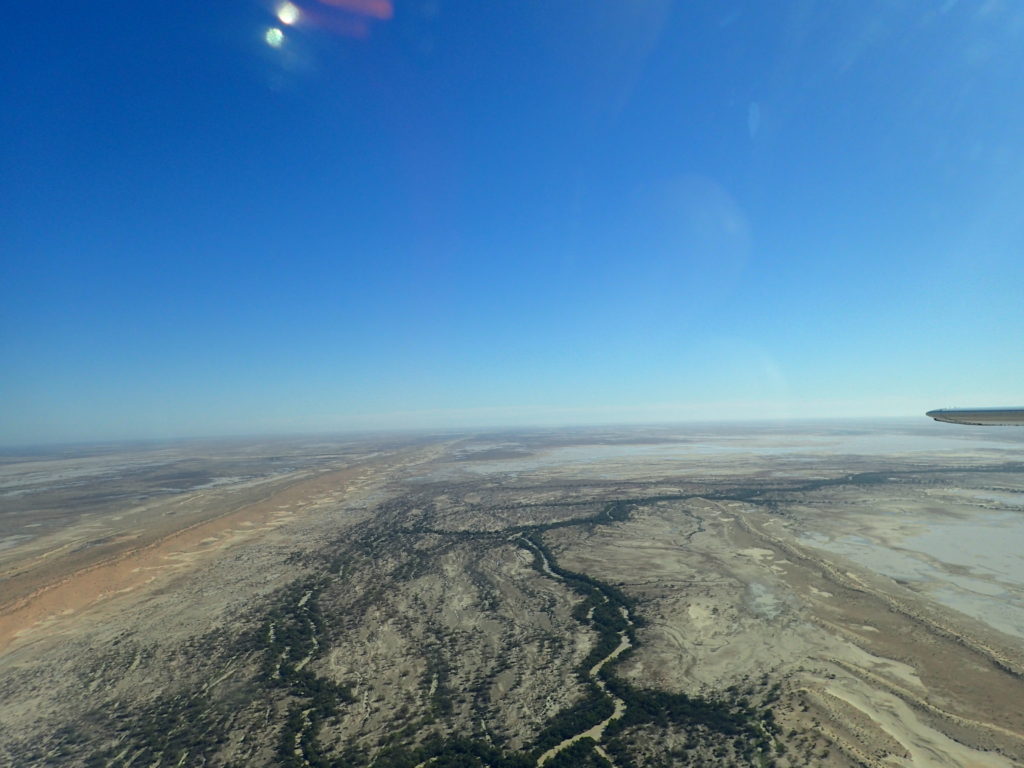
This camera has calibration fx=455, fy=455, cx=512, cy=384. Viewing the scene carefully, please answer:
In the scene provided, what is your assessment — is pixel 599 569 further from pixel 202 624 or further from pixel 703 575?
pixel 202 624

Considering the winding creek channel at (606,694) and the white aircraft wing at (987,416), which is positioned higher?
the white aircraft wing at (987,416)

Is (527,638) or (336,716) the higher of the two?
(527,638)

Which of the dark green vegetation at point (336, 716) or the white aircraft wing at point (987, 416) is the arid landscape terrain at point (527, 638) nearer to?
the dark green vegetation at point (336, 716)

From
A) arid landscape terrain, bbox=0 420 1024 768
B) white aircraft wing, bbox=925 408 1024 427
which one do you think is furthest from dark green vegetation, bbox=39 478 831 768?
white aircraft wing, bbox=925 408 1024 427

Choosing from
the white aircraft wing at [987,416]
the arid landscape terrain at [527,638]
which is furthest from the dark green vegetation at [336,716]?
the white aircraft wing at [987,416]

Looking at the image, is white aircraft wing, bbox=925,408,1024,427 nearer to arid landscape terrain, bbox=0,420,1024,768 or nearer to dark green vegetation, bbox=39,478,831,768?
arid landscape terrain, bbox=0,420,1024,768

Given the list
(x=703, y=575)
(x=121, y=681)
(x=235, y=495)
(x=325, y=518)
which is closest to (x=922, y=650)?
(x=703, y=575)

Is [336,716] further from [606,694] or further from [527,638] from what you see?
[606,694]

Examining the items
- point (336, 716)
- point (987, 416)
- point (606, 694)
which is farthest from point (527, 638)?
point (987, 416)

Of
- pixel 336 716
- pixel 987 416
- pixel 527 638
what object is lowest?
pixel 336 716
